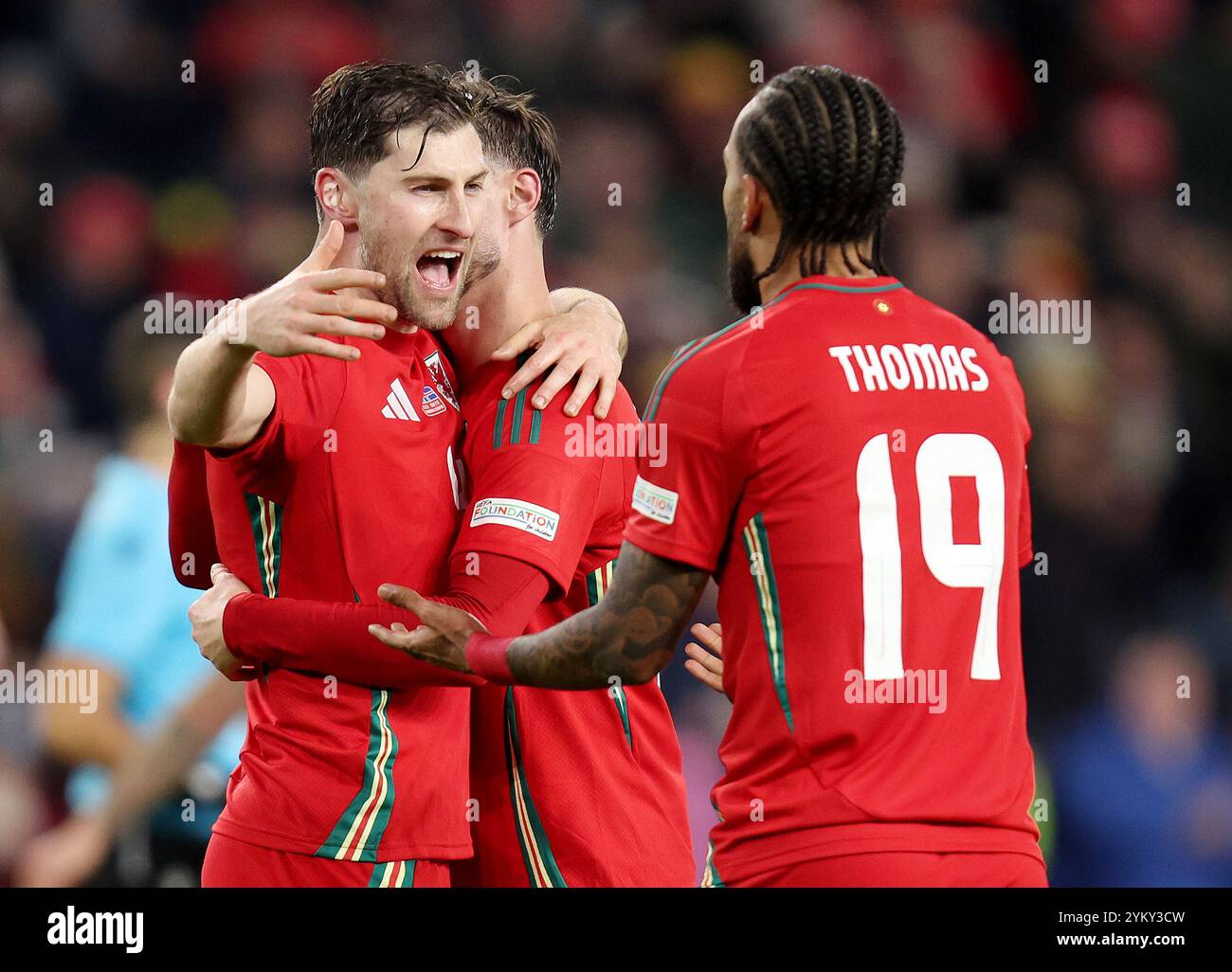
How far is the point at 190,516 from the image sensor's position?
3.07 meters

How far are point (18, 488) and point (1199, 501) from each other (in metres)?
4.37

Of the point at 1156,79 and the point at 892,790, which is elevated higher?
the point at 1156,79

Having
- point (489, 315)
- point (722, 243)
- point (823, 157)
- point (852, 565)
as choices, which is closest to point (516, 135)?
point (489, 315)

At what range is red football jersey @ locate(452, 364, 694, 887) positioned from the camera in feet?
9.77

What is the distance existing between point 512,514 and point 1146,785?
3.27 metres

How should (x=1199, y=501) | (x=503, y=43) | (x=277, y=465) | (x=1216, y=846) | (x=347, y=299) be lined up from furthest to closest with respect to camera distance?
1. (x=503, y=43)
2. (x=1199, y=501)
3. (x=1216, y=846)
4. (x=277, y=465)
5. (x=347, y=299)

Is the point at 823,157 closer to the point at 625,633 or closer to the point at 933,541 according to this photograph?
the point at 933,541

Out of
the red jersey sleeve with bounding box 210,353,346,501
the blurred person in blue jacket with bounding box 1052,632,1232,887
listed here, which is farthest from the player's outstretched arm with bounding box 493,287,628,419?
the blurred person in blue jacket with bounding box 1052,632,1232,887

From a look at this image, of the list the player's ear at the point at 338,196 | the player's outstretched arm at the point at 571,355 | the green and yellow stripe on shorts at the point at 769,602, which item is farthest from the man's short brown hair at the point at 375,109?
the green and yellow stripe on shorts at the point at 769,602

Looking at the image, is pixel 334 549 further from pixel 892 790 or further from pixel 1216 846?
pixel 1216 846

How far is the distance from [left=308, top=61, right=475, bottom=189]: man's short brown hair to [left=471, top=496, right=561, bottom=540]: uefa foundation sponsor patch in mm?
765

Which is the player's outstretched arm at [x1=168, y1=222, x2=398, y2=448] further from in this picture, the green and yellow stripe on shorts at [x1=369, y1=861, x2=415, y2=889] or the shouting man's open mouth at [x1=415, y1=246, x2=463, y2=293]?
the green and yellow stripe on shorts at [x1=369, y1=861, x2=415, y2=889]

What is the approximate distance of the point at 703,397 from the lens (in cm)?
220
